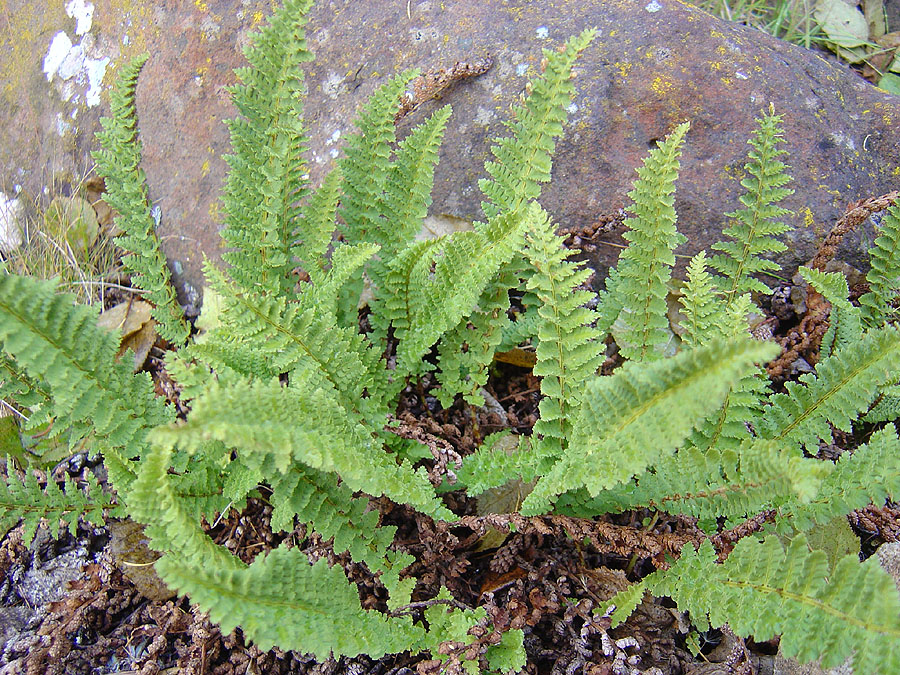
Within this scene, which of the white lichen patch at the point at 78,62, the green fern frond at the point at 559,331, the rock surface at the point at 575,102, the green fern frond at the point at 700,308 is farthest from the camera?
the white lichen patch at the point at 78,62

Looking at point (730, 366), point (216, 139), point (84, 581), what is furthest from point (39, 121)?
point (730, 366)

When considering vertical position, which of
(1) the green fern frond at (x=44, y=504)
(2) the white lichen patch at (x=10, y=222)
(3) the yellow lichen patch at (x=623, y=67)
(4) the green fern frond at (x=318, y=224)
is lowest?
(1) the green fern frond at (x=44, y=504)

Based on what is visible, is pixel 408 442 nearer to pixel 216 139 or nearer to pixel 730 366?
pixel 730 366

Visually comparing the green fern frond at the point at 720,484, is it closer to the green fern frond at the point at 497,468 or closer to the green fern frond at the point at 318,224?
the green fern frond at the point at 497,468

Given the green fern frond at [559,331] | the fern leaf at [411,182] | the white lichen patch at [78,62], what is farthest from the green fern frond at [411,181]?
the white lichen patch at [78,62]

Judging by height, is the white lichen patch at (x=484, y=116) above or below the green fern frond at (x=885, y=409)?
above

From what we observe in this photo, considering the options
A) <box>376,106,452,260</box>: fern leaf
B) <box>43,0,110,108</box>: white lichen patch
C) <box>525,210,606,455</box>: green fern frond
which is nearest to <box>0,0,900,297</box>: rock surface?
<box>43,0,110,108</box>: white lichen patch

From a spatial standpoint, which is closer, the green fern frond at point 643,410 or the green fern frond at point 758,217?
the green fern frond at point 643,410
